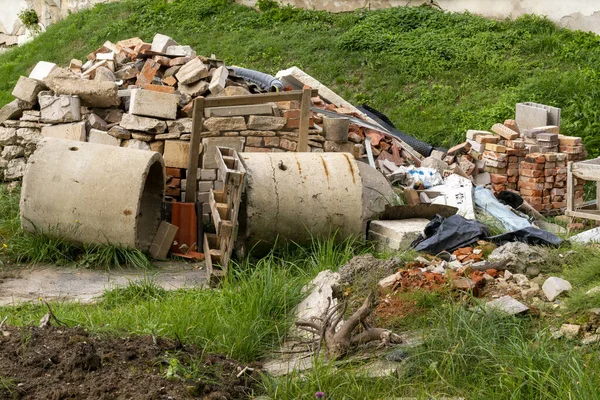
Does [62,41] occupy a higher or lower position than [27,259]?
higher

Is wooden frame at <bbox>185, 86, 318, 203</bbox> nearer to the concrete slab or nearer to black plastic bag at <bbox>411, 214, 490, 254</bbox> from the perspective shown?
the concrete slab

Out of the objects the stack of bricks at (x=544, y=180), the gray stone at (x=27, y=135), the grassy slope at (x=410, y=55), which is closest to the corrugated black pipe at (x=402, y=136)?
the grassy slope at (x=410, y=55)

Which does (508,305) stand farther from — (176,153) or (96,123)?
(96,123)

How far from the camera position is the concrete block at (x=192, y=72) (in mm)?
10870

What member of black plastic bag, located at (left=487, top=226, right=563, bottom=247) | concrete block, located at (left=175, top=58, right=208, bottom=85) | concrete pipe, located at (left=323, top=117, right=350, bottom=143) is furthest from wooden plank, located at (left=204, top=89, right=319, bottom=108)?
black plastic bag, located at (left=487, top=226, right=563, bottom=247)

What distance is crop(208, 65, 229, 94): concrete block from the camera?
1070cm

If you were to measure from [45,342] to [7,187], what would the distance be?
6062 millimetres

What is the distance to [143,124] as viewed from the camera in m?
10.3

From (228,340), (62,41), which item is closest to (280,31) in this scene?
(62,41)

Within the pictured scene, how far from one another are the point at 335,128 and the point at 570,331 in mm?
5738

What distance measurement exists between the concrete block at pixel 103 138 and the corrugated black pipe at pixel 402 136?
12.5 feet

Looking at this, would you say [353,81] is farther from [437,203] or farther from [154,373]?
[154,373]

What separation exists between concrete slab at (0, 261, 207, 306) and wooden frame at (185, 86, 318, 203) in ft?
4.60

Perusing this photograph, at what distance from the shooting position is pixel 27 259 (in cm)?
882
